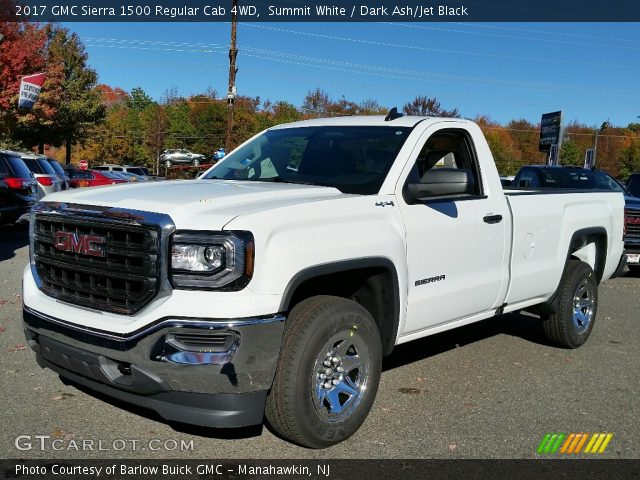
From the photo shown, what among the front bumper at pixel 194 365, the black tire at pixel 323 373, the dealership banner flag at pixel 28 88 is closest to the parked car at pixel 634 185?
the black tire at pixel 323 373

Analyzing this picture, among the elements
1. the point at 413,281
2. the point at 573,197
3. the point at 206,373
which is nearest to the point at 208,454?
A: the point at 206,373

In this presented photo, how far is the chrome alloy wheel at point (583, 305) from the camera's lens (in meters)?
6.31

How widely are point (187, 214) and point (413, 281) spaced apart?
1.63 metres

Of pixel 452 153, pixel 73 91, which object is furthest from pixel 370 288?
pixel 73 91

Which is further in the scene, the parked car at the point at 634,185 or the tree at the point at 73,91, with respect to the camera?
the tree at the point at 73,91

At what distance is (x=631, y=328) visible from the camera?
739 cm

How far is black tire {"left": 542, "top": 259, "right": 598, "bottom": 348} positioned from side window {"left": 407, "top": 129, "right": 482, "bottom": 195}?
1.66 metres

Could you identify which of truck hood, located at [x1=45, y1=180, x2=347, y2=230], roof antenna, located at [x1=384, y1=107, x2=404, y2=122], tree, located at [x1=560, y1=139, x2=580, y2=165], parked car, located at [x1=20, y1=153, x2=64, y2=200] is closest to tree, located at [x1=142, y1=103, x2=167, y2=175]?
tree, located at [x1=560, y1=139, x2=580, y2=165]

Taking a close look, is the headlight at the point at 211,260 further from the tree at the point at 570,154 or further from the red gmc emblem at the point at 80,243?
the tree at the point at 570,154

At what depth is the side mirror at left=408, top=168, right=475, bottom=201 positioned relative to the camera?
4.23 metres

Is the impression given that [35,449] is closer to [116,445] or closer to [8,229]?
[116,445]

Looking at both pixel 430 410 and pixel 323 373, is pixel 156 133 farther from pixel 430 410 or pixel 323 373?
pixel 323 373

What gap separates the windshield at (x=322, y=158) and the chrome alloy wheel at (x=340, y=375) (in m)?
1.01

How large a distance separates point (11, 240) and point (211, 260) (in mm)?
12367
